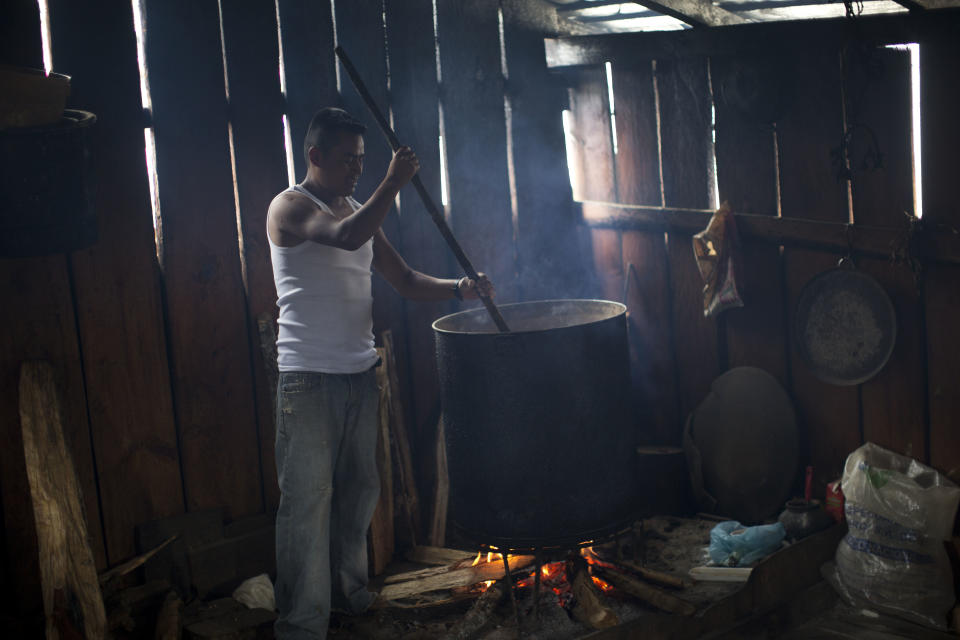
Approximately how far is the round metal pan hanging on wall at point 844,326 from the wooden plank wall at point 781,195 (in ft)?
0.20

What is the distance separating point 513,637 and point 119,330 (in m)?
2.16

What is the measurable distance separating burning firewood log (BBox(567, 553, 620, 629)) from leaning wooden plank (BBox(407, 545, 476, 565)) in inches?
26.4

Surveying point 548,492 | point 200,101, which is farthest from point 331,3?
point 548,492

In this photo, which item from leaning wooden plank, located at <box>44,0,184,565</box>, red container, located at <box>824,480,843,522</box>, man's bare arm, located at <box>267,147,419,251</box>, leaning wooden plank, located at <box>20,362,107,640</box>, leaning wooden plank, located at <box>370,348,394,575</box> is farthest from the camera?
leaning wooden plank, located at <box>370,348,394,575</box>

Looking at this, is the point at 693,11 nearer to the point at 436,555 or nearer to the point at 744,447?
the point at 744,447

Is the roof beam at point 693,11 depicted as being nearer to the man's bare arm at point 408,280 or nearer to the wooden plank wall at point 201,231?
the wooden plank wall at point 201,231

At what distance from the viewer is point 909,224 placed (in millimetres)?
3924

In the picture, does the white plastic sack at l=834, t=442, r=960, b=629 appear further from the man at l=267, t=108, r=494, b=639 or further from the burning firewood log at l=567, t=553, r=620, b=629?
the man at l=267, t=108, r=494, b=639

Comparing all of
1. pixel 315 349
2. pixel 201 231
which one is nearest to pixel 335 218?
pixel 315 349

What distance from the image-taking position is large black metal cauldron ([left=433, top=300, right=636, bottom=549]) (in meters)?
3.75

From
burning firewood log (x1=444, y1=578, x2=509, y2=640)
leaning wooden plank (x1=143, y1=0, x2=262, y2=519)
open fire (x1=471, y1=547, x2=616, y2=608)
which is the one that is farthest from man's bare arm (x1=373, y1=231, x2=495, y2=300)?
burning firewood log (x1=444, y1=578, x2=509, y2=640)

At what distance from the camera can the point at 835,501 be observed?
4355mm

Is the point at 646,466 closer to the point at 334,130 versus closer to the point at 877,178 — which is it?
the point at 877,178

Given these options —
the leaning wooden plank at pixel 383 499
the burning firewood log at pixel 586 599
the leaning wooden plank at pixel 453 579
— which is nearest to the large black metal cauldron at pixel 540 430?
the burning firewood log at pixel 586 599
